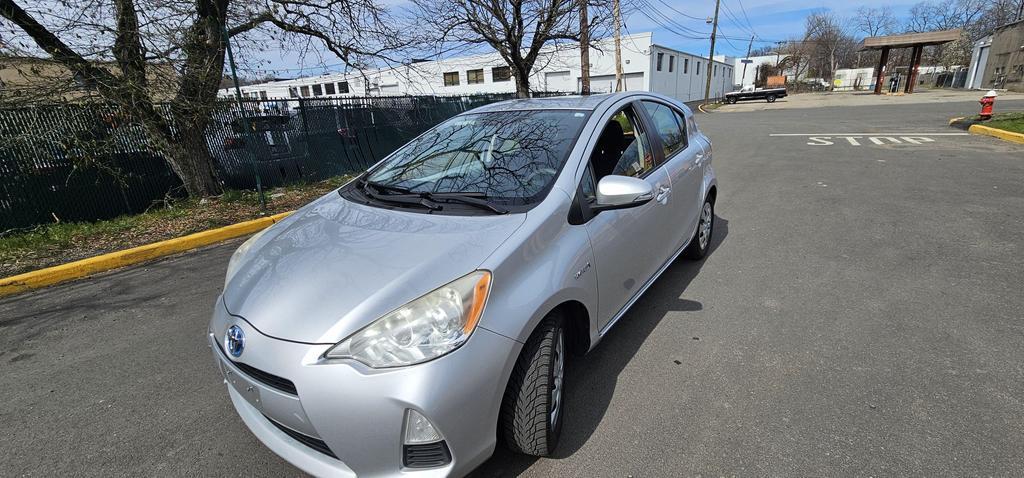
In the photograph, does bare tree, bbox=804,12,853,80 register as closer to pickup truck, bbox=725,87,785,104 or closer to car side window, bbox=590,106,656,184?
pickup truck, bbox=725,87,785,104

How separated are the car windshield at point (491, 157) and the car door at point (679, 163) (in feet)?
3.23

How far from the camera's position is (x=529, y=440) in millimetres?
1957

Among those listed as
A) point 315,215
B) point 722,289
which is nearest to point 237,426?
point 315,215

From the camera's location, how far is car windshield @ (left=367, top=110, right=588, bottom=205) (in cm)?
248

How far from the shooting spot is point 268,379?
67.5 inches

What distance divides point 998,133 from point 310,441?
615 inches

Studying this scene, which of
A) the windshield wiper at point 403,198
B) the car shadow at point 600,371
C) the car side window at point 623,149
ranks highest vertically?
the car side window at point 623,149

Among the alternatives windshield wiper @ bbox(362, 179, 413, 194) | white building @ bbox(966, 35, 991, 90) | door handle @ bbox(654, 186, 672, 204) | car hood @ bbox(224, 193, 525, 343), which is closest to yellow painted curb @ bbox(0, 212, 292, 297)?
windshield wiper @ bbox(362, 179, 413, 194)

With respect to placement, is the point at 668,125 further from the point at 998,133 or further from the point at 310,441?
the point at 998,133

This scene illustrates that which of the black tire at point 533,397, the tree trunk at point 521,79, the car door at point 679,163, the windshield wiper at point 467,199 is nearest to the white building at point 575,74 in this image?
the tree trunk at point 521,79

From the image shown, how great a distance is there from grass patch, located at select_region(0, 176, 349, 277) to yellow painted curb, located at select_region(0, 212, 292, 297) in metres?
0.35

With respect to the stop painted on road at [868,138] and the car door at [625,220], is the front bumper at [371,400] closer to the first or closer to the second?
the car door at [625,220]

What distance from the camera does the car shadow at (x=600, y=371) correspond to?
214 cm

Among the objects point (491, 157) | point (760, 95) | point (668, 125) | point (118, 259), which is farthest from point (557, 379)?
point (760, 95)
